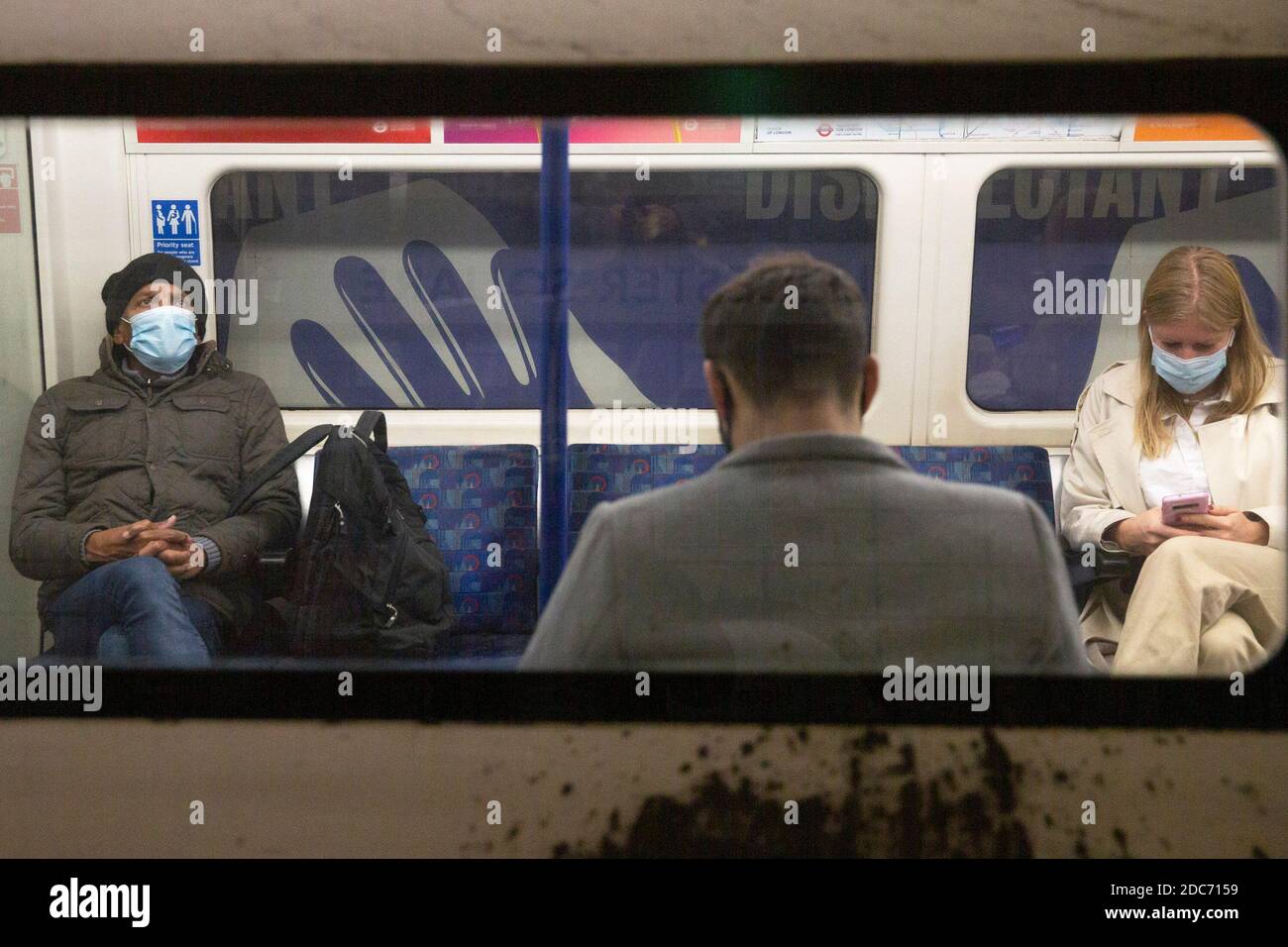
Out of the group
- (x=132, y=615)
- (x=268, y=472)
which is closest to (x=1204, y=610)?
(x=268, y=472)

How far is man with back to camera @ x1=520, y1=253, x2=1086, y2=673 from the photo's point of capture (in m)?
1.48

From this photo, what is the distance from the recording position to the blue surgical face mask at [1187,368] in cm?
200

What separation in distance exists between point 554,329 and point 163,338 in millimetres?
1008

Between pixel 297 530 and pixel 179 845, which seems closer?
pixel 179 845

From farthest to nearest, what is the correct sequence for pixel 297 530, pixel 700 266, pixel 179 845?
pixel 297 530, pixel 700 266, pixel 179 845

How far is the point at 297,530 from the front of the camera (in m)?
1.91

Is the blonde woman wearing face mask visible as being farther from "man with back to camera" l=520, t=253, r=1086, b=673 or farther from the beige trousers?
"man with back to camera" l=520, t=253, r=1086, b=673

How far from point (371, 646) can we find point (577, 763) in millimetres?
458

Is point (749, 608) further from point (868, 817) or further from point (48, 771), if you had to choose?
point (48, 771)

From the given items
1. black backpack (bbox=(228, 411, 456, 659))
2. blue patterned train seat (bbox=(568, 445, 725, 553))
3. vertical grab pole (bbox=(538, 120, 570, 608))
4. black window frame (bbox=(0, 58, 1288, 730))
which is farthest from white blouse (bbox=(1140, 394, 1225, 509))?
black backpack (bbox=(228, 411, 456, 659))

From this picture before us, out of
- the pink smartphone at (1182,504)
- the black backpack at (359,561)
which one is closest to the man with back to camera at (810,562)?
the black backpack at (359,561)

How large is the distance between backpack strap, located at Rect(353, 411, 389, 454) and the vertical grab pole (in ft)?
1.70

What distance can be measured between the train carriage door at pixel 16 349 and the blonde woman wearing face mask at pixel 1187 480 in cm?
198

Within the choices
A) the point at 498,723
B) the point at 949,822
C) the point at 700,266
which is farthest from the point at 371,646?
the point at 949,822
